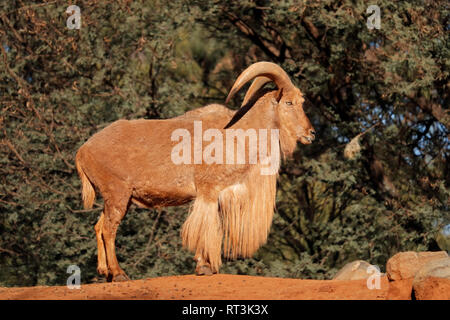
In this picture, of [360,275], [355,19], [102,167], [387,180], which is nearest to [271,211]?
[360,275]

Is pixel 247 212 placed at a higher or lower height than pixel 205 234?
higher

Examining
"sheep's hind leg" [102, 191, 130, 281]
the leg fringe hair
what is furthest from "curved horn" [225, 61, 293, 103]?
"sheep's hind leg" [102, 191, 130, 281]

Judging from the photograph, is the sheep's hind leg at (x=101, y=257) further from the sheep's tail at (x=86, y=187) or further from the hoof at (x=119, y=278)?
the sheep's tail at (x=86, y=187)

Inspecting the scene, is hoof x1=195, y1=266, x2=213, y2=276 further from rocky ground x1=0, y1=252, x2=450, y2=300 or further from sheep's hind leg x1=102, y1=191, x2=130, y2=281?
sheep's hind leg x1=102, y1=191, x2=130, y2=281

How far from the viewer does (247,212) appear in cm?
880

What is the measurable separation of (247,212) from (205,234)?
2.01 ft

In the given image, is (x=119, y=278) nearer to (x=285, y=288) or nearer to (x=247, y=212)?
(x=247, y=212)

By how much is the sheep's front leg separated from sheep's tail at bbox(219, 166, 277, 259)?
15 centimetres

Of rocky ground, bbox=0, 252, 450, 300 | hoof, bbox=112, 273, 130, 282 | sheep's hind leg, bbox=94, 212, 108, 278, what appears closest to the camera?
rocky ground, bbox=0, 252, 450, 300

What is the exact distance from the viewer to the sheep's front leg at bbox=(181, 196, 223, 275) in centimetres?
851

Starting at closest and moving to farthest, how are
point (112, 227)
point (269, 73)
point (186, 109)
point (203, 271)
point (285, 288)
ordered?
point (285, 288)
point (203, 271)
point (112, 227)
point (269, 73)
point (186, 109)

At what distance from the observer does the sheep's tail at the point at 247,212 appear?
870 centimetres

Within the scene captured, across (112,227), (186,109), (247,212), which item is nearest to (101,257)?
(112,227)

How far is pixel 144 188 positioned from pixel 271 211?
156cm
